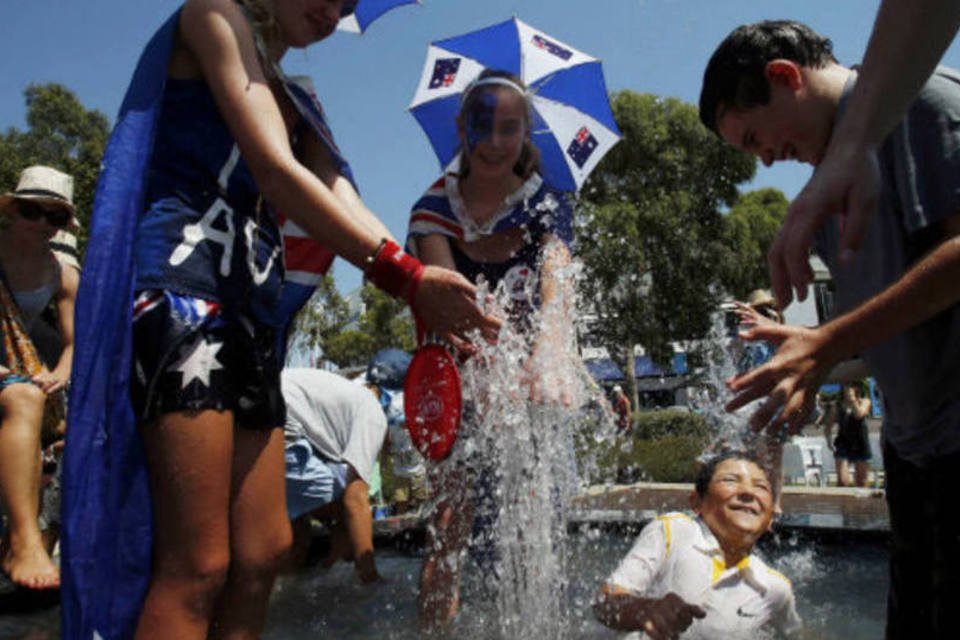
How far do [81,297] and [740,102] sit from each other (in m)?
1.48

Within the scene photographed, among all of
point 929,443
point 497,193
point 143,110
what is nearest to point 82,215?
point 497,193

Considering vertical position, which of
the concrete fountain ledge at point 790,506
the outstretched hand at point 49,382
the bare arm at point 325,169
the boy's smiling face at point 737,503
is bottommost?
the concrete fountain ledge at point 790,506

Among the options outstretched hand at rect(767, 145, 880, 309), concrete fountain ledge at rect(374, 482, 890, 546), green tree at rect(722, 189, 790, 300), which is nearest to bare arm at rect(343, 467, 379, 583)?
concrete fountain ledge at rect(374, 482, 890, 546)

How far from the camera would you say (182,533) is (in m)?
1.50

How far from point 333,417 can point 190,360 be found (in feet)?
10.6

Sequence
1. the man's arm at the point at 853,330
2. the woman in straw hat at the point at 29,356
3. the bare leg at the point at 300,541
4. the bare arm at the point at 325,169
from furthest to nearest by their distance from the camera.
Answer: the bare leg at the point at 300,541
the woman in straw hat at the point at 29,356
the bare arm at the point at 325,169
the man's arm at the point at 853,330

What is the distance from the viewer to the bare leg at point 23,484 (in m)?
2.96

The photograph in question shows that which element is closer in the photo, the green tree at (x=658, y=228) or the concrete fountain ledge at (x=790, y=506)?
the concrete fountain ledge at (x=790, y=506)

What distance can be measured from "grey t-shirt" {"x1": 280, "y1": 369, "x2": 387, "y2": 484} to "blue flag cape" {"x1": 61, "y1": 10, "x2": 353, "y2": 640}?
305 centimetres

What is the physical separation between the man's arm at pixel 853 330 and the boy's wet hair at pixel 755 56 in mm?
632

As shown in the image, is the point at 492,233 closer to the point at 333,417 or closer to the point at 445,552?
the point at 445,552

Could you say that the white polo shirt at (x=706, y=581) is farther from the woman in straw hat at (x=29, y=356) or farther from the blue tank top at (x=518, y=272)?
the woman in straw hat at (x=29, y=356)

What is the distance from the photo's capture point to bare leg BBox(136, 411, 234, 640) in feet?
4.90

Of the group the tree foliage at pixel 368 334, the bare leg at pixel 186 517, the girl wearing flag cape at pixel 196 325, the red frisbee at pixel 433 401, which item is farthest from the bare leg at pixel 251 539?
the tree foliage at pixel 368 334
